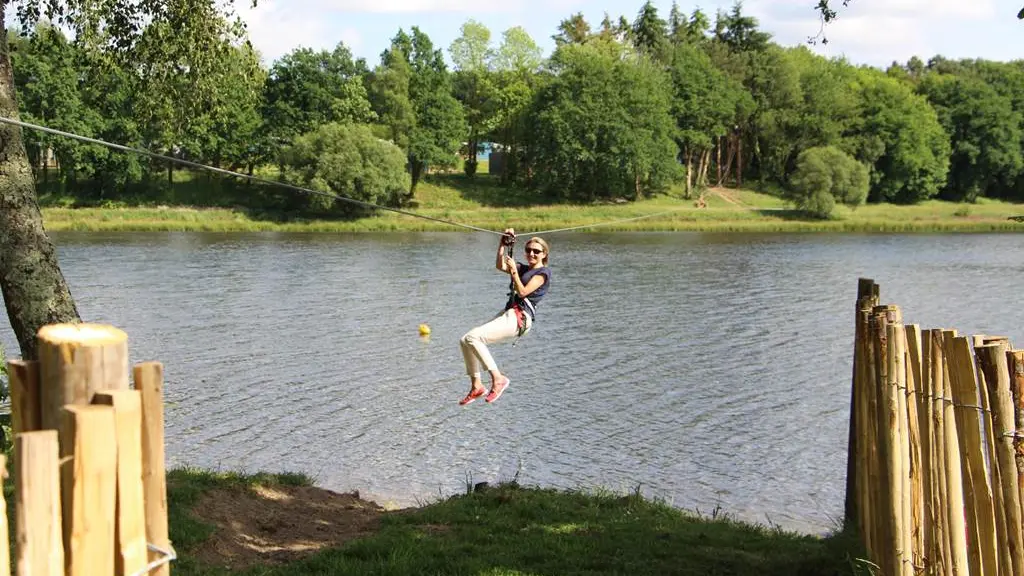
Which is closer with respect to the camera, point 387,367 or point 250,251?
point 387,367

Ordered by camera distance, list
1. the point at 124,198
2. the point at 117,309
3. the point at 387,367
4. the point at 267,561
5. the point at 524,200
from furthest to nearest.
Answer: the point at 524,200
the point at 124,198
the point at 117,309
the point at 387,367
the point at 267,561

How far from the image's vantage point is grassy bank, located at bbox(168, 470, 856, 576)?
8.91 meters

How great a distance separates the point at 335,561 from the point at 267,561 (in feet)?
3.16

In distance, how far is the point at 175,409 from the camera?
19859 millimetres

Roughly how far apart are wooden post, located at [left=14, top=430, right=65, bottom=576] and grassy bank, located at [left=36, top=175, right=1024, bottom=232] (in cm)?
5601

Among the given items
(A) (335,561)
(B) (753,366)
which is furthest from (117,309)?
(A) (335,561)

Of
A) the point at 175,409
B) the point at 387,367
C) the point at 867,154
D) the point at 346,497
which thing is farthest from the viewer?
the point at 867,154

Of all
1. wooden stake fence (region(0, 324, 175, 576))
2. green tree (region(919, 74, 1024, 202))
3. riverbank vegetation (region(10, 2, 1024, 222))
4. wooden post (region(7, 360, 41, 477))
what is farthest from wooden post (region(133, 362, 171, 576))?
green tree (region(919, 74, 1024, 202))

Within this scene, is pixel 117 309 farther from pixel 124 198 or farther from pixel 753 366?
pixel 124 198

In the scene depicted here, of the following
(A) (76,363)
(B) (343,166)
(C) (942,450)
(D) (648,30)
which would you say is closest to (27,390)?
(A) (76,363)

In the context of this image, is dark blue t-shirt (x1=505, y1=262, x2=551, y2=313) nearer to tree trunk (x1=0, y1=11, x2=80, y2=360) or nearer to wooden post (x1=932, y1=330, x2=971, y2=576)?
tree trunk (x1=0, y1=11, x2=80, y2=360)

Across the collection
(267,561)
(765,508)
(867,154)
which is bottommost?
(765,508)

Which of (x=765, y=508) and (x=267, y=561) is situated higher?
(x=267, y=561)

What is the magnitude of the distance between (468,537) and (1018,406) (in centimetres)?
566
